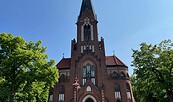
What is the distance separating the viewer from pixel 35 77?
17125 mm

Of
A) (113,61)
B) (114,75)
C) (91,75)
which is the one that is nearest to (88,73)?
(91,75)

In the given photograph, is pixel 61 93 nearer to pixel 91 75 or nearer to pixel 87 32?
pixel 91 75

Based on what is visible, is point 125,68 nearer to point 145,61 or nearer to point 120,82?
point 120,82

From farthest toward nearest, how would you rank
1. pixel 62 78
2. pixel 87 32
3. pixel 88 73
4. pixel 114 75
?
pixel 87 32 < pixel 62 78 < pixel 114 75 < pixel 88 73

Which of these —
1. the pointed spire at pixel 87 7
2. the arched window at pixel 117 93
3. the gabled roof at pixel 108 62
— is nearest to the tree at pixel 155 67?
the arched window at pixel 117 93

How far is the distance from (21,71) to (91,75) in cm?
1546

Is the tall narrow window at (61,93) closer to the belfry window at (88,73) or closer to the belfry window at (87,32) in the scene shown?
the belfry window at (88,73)

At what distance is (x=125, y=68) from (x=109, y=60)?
12.5 ft

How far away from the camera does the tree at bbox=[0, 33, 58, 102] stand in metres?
16.5

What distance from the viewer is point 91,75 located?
30484mm

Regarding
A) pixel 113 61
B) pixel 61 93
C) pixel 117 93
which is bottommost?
pixel 117 93

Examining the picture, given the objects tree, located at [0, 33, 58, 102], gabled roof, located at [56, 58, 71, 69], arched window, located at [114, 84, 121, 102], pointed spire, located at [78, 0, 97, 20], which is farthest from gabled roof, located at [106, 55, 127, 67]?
tree, located at [0, 33, 58, 102]

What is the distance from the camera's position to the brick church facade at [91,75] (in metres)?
28.0

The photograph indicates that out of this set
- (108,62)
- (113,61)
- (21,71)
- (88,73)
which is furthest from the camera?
(113,61)
